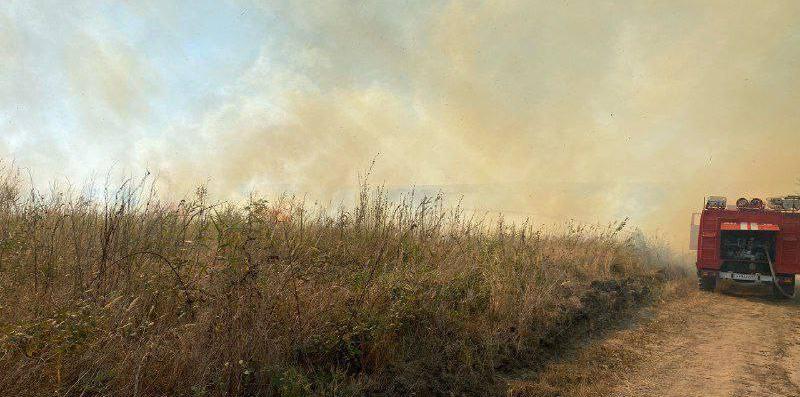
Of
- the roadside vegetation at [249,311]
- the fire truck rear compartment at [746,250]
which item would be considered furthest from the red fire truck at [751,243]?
the roadside vegetation at [249,311]

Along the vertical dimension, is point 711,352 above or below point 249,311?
below

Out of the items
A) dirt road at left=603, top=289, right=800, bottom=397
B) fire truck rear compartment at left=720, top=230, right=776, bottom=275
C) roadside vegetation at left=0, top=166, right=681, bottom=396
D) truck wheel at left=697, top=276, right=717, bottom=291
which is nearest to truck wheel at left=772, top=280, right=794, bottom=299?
fire truck rear compartment at left=720, top=230, right=776, bottom=275

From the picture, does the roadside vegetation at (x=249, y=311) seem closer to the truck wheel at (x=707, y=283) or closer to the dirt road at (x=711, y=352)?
the dirt road at (x=711, y=352)

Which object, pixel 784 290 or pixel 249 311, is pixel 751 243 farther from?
pixel 249 311

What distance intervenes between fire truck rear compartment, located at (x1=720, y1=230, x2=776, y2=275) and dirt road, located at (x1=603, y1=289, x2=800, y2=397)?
7.72 feet

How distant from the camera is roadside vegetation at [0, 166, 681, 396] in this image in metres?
3.08

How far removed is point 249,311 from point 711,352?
591 cm

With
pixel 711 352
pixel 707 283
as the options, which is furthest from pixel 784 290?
pixel 711 352

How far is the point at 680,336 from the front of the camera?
7.16m

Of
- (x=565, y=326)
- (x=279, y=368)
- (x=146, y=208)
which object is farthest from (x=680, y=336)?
(x=146, y=208)

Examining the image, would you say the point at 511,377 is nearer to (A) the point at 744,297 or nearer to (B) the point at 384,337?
(B) the point at 384,337

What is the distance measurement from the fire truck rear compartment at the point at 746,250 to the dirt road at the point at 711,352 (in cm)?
235

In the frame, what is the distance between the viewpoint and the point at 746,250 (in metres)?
12.3

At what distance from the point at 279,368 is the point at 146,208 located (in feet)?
10.8
